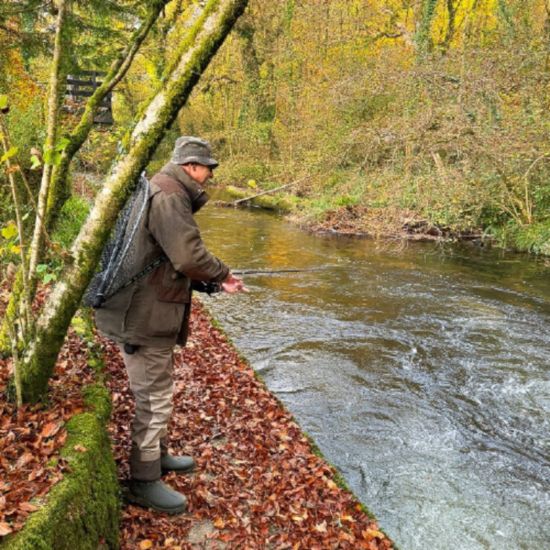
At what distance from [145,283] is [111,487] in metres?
1.38

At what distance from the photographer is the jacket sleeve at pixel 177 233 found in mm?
3473

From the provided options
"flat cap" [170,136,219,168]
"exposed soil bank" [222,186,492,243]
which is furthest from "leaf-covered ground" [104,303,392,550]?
"exposed soil bank" [222,186,492,243]

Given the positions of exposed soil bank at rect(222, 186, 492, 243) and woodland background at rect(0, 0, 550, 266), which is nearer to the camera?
woodland background at rect(0, 0, 550, 266)

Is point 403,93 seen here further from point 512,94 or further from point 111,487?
point 111,487

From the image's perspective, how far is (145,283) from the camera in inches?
141

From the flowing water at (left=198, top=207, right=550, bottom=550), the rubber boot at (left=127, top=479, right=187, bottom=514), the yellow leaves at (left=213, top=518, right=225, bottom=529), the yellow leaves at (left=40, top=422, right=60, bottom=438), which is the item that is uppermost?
the yellow leaves at (left=40, top=422, right=60, bottom=438)

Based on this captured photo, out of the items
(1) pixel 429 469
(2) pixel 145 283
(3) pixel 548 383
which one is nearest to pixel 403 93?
(3) pixel 548 383

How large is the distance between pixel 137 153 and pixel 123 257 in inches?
27.8

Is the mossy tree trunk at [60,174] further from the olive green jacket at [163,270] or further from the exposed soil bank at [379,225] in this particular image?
the exposed soil bank at [379,225]

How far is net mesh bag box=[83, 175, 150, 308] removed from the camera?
3559mm

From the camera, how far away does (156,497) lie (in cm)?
380

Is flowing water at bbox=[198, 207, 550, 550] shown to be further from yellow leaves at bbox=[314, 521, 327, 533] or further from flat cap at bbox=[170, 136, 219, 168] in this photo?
flat cap at bbox=[170, 136, 219, 168]

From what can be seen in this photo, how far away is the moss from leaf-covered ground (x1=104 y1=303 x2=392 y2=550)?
0.37 metres

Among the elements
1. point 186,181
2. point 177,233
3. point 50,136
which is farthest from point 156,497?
point 50,136
